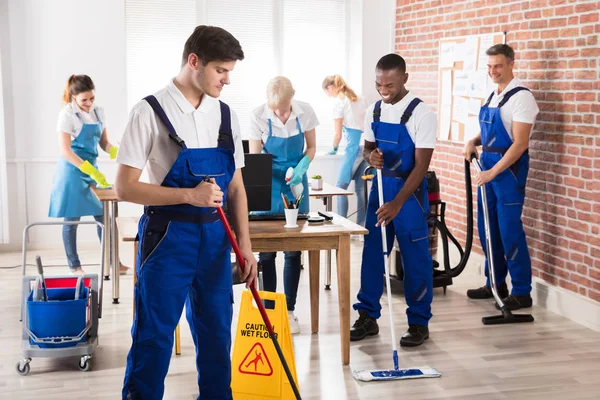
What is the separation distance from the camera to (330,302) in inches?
209

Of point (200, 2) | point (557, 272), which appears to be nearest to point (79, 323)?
point (557, 272)

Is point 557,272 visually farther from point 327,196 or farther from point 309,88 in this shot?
point 309,88

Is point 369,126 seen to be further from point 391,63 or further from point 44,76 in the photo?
point 44,76

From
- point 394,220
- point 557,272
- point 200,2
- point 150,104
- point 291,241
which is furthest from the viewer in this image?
point 200,2

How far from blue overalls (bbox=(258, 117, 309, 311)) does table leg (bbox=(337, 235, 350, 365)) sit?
694 millimetres

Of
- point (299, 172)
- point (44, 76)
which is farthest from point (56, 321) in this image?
point (44, 76)

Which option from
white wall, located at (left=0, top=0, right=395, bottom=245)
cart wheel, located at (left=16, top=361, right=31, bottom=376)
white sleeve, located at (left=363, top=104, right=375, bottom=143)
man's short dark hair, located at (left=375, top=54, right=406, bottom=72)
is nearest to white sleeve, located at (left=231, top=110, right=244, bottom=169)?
man's short dark hair, located at (left=375, top=54, right=406, bottom=72)

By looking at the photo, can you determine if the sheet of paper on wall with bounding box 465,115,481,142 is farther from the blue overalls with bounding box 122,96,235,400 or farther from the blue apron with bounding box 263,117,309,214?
the blue overalls with bounding box 122,96,235,400

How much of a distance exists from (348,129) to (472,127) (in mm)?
1399

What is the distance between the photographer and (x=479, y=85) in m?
6.04

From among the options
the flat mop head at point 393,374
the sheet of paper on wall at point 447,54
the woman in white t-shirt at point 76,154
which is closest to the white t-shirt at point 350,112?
the sheet of paper on wall at point 447,54

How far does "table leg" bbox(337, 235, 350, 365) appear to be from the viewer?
155 inches

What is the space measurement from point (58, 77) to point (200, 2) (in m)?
1.50

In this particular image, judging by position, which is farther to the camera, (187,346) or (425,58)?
(425,58)
